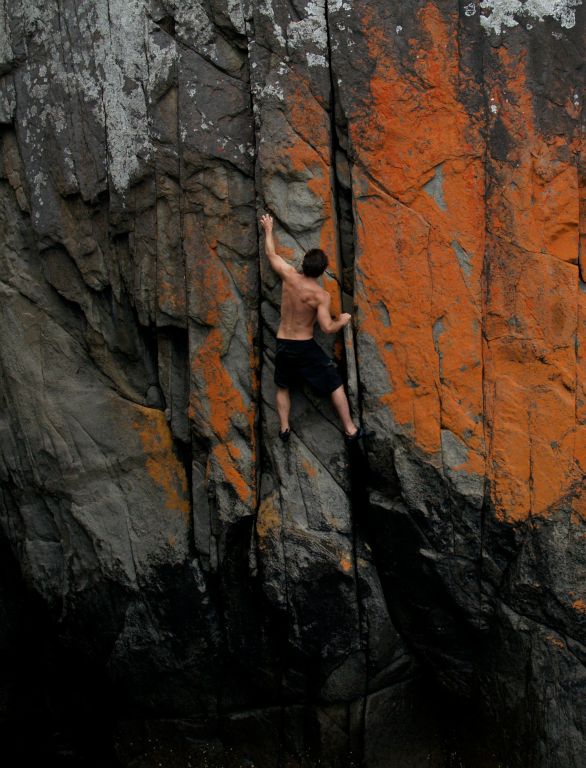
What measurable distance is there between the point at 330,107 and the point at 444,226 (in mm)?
1256

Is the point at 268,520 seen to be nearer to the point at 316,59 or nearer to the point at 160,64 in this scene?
the point at 316,59

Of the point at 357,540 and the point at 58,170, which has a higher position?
the point at 58,170

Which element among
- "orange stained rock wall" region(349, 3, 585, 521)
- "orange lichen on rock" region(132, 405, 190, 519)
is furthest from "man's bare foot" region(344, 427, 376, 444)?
"orange lichen on rock" region(132, 405, 190, 519)

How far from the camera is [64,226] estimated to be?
735 centimetres

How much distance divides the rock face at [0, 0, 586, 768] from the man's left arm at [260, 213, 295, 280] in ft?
0.41

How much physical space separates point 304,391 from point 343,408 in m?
0.38

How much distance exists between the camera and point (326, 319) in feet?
21.2

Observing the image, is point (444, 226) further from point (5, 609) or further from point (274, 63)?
point (5, 609)

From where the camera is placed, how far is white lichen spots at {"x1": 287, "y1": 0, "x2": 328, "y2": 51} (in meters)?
6.41

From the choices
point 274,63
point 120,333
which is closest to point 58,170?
point 120,333

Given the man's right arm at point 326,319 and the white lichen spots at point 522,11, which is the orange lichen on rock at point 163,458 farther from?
the white lichen spots at point 522,11

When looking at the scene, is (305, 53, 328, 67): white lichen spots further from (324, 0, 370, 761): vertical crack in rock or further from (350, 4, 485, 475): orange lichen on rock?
(350, 4, 485, 475): orange lichen on rock

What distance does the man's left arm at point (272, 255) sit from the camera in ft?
21.5

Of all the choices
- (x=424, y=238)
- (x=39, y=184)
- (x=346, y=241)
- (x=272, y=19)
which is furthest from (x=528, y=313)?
(x=39, y=184)
